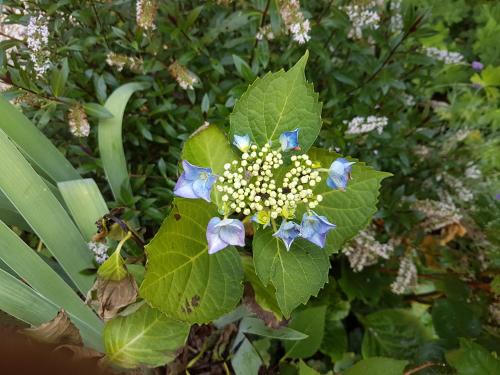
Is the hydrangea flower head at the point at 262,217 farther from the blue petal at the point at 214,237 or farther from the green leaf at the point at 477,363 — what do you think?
the green leaf at the point at 477,363

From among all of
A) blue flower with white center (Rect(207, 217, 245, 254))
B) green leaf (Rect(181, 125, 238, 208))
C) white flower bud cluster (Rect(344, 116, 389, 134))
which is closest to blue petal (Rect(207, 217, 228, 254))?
blue flower with white center (Rect(207, 217, 245, 254))

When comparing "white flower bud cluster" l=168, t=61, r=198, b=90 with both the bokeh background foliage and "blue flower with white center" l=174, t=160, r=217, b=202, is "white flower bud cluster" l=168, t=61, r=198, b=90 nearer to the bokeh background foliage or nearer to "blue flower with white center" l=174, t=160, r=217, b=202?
the bokeh background foliage

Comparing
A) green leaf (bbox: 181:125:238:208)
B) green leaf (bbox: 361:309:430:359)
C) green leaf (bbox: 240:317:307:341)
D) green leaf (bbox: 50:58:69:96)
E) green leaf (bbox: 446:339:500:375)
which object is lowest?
green leaf (bbox: 361:309:430:359)

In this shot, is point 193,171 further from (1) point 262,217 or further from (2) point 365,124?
(2) point 365,124

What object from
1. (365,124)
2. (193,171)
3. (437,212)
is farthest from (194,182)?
(437,212)

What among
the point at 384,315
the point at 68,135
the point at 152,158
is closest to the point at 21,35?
the point at 68,135

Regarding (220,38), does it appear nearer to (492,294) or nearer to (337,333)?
(337,333)

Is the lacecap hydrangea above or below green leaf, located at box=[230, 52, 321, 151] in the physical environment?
below
